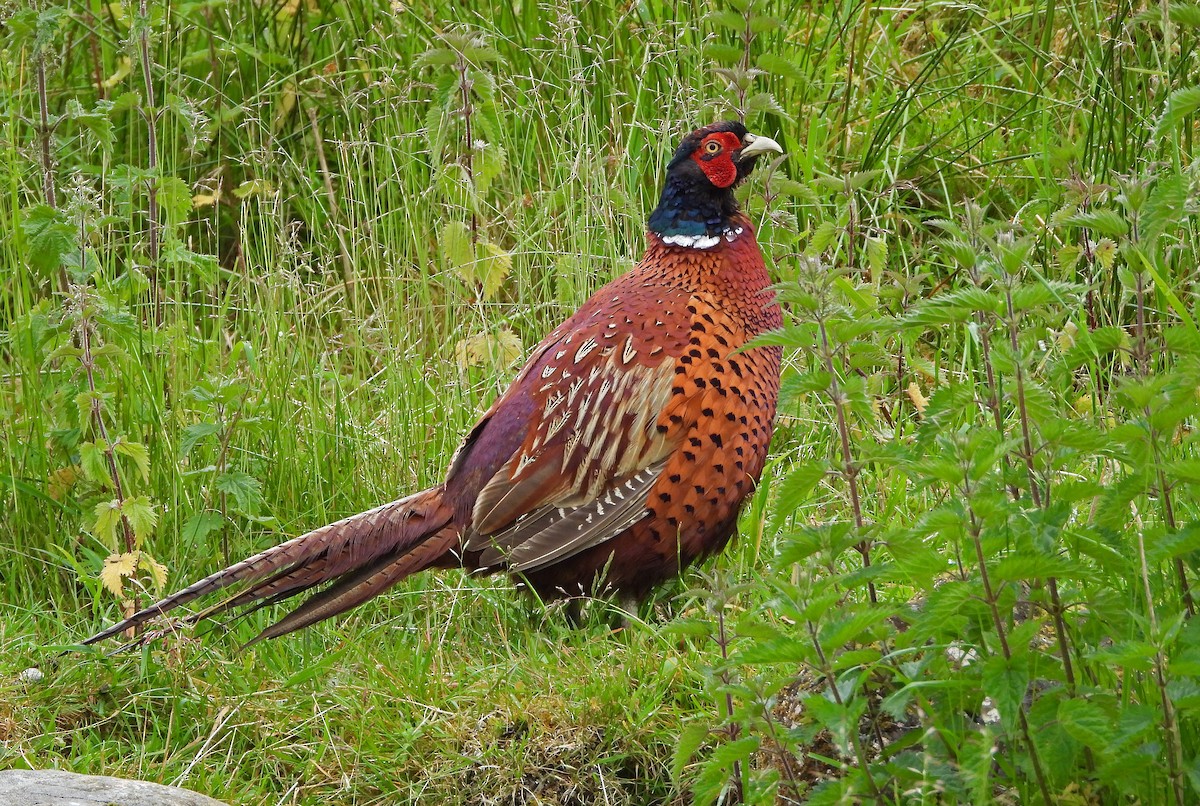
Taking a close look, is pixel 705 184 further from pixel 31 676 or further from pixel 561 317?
pixel 31 676

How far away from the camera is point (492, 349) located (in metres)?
4.71

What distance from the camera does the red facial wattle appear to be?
405cm

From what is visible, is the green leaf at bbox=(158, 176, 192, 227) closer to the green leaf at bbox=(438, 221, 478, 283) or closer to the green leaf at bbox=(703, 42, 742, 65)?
the green leaf at bbox=(438, 221, 478, 283)

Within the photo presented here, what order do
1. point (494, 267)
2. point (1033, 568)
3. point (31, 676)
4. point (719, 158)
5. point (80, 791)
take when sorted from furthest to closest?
point (494, 267) < point (719, 158) < point (31, 676) < point (80, 791) < point (1033, 568)

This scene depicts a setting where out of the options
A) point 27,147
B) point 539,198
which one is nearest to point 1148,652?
point 539,198

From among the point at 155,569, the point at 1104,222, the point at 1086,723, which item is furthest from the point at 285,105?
the point at 1086,723

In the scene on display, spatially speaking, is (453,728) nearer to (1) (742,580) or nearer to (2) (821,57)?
(1) (742,580)

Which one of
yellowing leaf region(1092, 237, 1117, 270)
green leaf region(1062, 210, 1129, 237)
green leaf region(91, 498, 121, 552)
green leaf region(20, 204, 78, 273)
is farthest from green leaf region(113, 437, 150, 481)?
yellowing leaf region(1092, 237, 1117, 270)

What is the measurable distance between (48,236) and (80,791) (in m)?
1.70

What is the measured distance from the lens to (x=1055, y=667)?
228cm

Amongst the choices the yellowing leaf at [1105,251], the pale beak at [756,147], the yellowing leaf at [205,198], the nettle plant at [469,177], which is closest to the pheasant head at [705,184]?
the pale beak at [756,147]

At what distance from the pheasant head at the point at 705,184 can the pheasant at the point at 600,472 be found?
0.31 ft

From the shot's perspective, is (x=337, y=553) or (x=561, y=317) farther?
(x=561, y=317)

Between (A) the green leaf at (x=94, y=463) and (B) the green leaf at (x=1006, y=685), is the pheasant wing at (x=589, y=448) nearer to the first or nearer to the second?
(A) the green leaf at (x=94, y=463)
